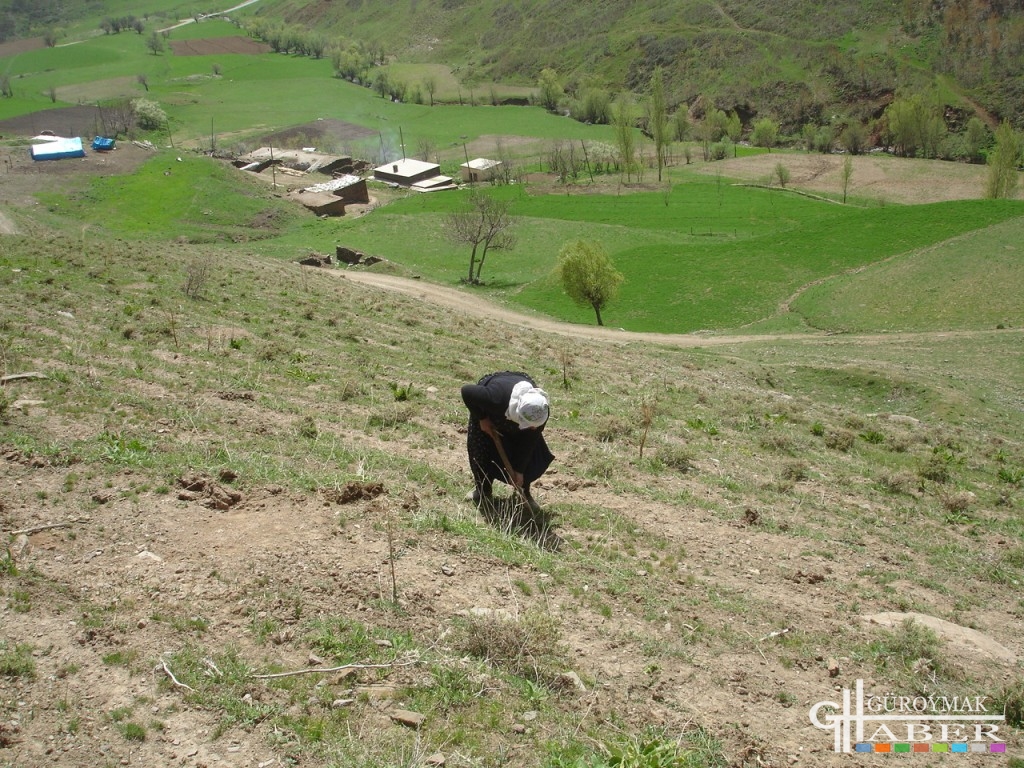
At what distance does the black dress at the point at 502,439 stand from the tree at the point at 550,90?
17383cm

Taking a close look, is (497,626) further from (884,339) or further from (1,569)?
(884,339)

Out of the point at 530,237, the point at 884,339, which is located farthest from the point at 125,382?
the point at 530,237

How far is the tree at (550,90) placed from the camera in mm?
172500

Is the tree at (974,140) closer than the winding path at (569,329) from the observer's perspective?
No

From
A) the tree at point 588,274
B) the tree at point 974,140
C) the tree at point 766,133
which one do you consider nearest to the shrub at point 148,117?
the tree at point 766,133

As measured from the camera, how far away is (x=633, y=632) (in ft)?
26.5

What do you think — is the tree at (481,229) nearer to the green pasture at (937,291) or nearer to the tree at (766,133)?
the green pasture at (937,291)

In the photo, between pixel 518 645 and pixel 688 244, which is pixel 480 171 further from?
pixel 518 645

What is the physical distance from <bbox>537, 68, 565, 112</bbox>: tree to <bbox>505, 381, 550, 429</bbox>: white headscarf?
17424cm

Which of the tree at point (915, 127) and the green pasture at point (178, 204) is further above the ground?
the tree at point (915, 127)

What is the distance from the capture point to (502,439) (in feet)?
32.9

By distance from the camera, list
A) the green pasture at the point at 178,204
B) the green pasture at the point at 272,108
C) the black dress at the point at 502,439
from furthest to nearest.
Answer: the green pasture at the point at 272,108 < the green pasture at the point at 178,204 < the black dress at the point at 502,439

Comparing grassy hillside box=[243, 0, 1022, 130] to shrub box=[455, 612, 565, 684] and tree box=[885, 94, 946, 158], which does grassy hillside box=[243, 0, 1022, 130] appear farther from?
shrub box=[455, 612, 565, 684]

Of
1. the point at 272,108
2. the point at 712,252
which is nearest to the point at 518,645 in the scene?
the point at 712,252
